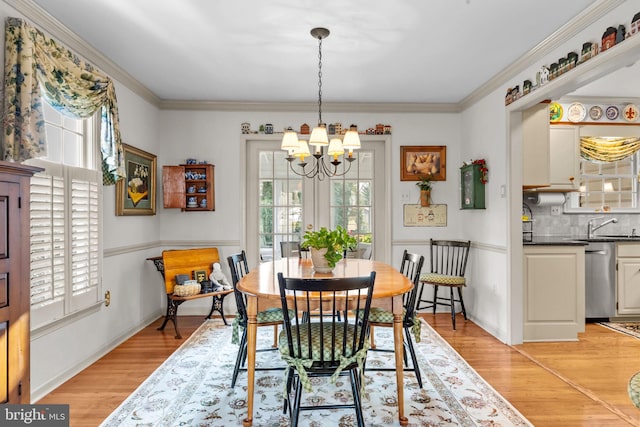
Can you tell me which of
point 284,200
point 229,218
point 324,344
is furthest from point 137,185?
point 324,344

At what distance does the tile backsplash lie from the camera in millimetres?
4641

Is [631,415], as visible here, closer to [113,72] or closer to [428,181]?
[428,181]

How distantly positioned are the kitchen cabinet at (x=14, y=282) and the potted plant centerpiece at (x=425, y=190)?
3.88m

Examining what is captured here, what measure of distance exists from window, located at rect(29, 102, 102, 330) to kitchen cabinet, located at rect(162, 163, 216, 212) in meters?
1.18

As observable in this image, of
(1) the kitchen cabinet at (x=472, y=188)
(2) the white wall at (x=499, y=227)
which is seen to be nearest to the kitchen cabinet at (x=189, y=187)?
(1) the kitchen cabinet at (x=472, y=188)

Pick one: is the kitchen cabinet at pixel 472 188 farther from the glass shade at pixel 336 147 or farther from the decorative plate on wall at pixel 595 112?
the glass shade at pixel 336 147

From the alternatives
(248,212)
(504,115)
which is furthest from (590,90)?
(248,212)

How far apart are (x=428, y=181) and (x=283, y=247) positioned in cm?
198

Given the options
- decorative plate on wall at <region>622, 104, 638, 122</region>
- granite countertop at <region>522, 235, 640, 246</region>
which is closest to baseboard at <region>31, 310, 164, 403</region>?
granite countertop at <region>522, 235, 640, 246</region>

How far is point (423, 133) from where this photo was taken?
4.82 meters

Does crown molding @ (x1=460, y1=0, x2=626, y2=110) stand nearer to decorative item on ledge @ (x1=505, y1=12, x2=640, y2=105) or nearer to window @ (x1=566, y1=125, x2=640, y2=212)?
decorative item on ledge @ (x1=505, y1=12, x2=640, y2=105)

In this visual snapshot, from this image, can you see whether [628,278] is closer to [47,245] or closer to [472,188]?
[472,188]

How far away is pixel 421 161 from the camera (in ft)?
15.7

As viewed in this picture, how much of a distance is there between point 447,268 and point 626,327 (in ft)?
6.20
